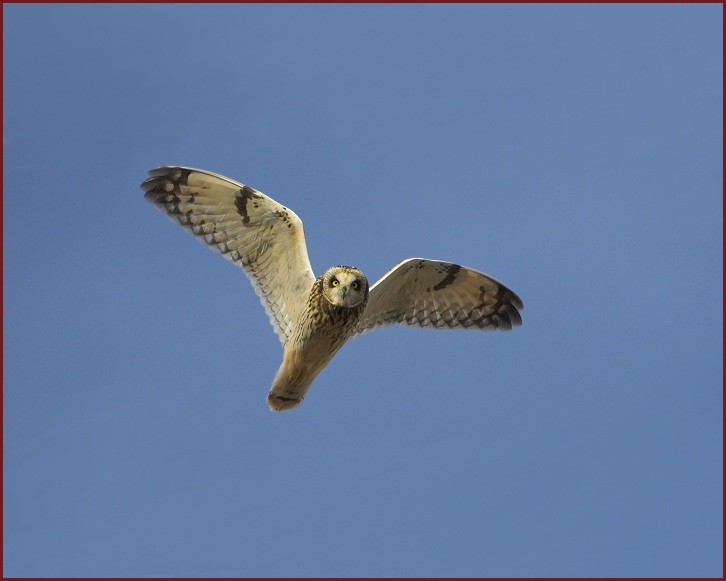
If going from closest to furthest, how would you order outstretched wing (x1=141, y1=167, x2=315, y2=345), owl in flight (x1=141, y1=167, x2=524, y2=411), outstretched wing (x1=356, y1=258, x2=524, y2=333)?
owl in flight (x1=141, y1=167, x2=524, y2=411), outstretched wing (x1=141, y1=167, x2=315, y2=345), outstretched wing (x1=356, y1=258, x2=524, y2=333)

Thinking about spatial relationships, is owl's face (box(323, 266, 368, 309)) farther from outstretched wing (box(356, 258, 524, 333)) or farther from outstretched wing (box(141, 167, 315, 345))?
outstretched wing (box(356, 258, 524, 333))

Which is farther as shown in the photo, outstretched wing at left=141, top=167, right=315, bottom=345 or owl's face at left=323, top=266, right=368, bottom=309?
outstretched wing at left=141, top=167, right=315, bottom=345

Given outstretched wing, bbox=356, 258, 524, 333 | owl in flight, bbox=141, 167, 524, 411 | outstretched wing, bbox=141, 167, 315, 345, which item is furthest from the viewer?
outstretched wing, bbox=356, 258, 524, 333

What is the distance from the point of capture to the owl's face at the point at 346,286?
427 inches

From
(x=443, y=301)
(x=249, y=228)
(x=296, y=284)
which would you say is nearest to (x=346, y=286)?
(x=296, y=284)

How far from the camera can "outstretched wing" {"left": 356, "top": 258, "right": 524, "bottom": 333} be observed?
1238 centimetres

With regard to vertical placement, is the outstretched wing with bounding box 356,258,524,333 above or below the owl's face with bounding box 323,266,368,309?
above

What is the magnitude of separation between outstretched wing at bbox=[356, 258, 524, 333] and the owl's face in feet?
4.02

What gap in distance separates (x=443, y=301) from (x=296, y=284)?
81.1 inches

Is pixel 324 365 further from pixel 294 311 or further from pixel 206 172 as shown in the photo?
pixel 206 172

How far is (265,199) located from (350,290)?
1958 millimetres

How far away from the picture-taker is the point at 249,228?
484 inches

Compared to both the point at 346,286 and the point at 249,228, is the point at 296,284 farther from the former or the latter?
the point at 346,286

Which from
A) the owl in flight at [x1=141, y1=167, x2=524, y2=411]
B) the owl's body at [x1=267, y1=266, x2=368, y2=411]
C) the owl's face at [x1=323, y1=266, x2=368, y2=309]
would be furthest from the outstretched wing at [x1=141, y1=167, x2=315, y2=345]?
the owl's face at [x1=323, y1=266, x2=368, y2=309]
